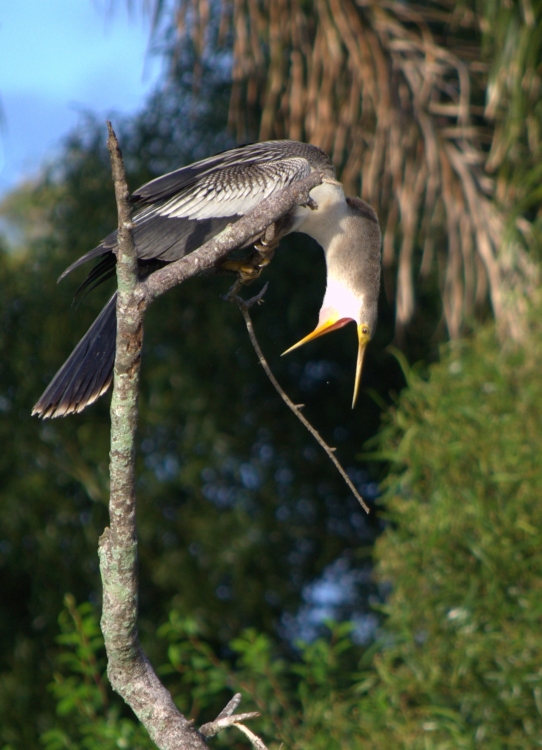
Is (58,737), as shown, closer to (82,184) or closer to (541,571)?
(541,571)

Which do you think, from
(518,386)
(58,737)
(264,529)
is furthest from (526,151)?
(58,737)

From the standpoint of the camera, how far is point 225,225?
144cm

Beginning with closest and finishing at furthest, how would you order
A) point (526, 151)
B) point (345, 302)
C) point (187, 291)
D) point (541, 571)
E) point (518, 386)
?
1. point (345, 302)
2. point (541, 571)
3. point (518, 386)
4. point (526, 151)
5. point (187, 291)

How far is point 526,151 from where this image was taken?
2.99 meters

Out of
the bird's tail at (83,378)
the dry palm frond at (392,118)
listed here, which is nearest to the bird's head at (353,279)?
the bird's tail at (83,378)

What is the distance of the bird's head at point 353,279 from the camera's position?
1.59 meters

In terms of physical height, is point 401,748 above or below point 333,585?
above

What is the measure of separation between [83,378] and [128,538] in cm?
40

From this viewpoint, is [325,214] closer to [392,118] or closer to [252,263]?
[252,263]

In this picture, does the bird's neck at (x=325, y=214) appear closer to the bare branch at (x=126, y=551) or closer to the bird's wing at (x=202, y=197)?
the bird's wing at (x=202, y=197)

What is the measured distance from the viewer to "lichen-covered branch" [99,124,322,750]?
3.07 ft

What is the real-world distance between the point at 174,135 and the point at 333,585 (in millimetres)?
2095

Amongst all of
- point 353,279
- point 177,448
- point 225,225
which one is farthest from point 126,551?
point 177,448

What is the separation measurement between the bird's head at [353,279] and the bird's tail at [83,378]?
0.42 metres
